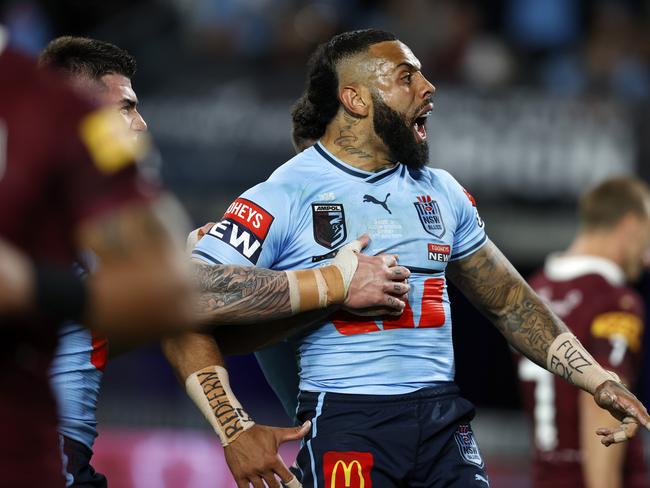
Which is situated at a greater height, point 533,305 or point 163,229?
point 163,229

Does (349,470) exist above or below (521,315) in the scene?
below

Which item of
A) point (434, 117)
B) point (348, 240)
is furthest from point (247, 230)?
point (434, 117)

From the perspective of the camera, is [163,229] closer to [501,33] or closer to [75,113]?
[75,113]

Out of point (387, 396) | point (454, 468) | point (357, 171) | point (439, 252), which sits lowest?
point (454, 468)

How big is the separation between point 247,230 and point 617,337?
2.37 meters

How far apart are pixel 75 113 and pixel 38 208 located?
0.18 meters

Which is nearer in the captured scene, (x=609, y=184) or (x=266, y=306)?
(x=266, y=306)

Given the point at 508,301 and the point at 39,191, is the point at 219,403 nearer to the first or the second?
the point at 508,301

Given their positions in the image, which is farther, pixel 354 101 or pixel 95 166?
pixel 354 101

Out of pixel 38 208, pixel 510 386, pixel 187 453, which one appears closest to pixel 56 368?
pixel 38 208

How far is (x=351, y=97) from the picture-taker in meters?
4.17

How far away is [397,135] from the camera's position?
4070 mm

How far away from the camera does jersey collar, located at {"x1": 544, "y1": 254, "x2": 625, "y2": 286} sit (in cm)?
573

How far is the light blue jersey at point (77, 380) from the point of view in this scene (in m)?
3.59
